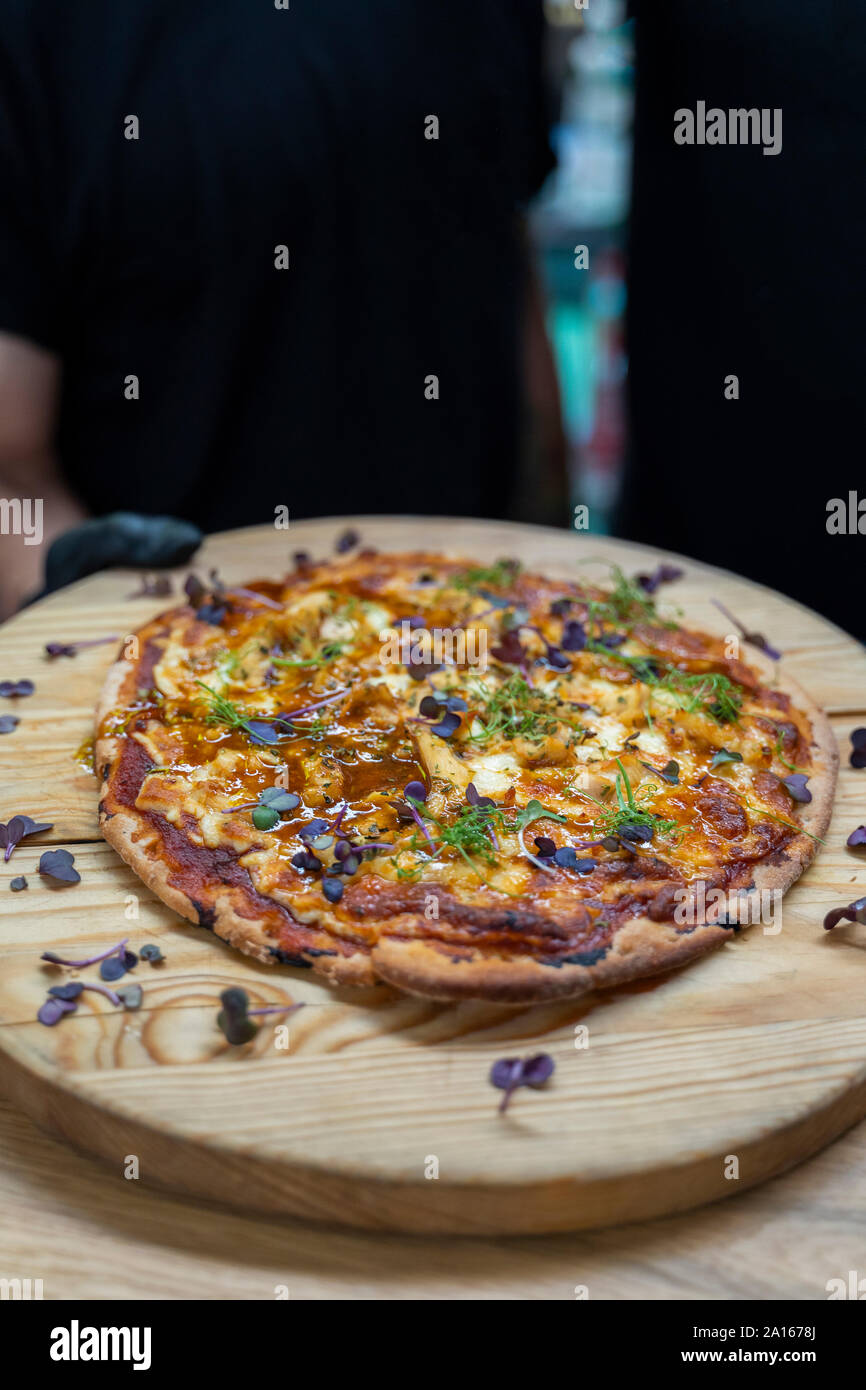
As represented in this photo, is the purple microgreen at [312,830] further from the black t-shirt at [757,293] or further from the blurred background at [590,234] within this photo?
the blurred background at [590,234]

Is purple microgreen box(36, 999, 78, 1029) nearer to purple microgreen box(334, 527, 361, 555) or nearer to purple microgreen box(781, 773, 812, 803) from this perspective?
purple microgreen box(781, 773, 812, 803)

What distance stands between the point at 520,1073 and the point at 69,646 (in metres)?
1.82

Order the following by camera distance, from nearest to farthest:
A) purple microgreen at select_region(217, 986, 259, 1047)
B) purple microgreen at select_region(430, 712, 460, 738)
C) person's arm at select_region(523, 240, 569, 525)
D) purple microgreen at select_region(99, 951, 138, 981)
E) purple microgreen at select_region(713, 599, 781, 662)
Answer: purple microgreen at select_region(217, 986, 259, 1047)
purple microgreen at select_region(99, 951, 138, 981)
purple microgreen at select_region(430, 712, 460, 738)
purple microgreen at select_region(713, 599, 781, 662)
person's arm at select_region(523, 240, 569, 525)

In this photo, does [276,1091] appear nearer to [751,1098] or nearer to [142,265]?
[751,1098]

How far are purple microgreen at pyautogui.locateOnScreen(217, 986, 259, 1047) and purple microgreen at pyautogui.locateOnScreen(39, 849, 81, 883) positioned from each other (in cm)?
53

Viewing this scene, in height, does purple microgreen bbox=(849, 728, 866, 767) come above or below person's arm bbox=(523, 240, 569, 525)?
below

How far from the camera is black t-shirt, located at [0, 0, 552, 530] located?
3.65m

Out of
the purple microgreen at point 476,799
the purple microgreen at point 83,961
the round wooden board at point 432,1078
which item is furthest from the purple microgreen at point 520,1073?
the purple microgreen at point 83,961

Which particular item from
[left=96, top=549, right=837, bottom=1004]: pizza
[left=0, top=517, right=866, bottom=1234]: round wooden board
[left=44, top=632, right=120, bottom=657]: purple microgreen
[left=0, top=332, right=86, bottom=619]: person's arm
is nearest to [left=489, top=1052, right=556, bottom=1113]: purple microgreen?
[left=0, top=517, right=866, bottom=1234]: round wooden board

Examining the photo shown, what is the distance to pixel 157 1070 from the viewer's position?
6.26 ft

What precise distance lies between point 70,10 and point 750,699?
2975 millimetres

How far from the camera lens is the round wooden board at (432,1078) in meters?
1.79

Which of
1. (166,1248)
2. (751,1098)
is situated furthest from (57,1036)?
(751,1098)

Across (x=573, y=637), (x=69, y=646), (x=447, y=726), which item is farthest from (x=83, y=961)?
(x=573, y=637)
